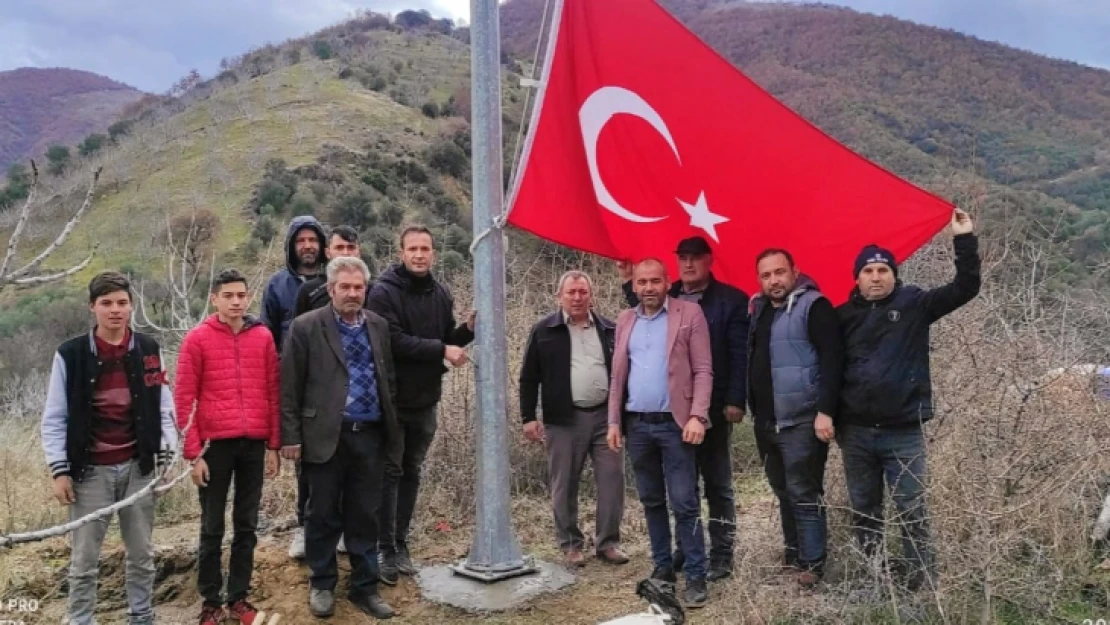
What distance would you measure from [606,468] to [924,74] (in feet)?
142

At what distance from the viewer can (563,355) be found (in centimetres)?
Result: 594

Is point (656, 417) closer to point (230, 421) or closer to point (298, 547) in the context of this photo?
point (230, 421)

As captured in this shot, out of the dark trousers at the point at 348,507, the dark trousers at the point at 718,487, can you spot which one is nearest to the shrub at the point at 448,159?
the dark trousers at the point at 718,487

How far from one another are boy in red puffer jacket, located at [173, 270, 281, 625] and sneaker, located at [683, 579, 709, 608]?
2.39 m

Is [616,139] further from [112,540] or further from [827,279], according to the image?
[112,540]

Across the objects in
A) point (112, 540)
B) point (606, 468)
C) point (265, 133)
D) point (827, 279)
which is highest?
point (265, 133)

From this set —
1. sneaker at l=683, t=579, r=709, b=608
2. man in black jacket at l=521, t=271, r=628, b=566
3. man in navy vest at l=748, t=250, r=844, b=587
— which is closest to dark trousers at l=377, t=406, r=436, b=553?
man in black jacket at l=521, t=271, r=628, b=566

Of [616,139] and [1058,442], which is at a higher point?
[616,139]

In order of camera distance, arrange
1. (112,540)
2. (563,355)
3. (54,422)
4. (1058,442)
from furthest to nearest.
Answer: (112,540), (563,355), (1058,442), (54,422)

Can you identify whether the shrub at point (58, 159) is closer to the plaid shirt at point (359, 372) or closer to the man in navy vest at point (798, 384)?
the plaid shirt at point (359, 372)

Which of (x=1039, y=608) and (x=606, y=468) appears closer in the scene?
(x=1039, y=608)

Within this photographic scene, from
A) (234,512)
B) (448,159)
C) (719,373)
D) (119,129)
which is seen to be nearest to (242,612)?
(234,512)

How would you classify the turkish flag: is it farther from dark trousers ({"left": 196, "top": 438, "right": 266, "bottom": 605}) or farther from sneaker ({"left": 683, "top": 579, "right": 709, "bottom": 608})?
dark trousers ({"left": 196, "top": 438, "right": 266, "bottom": 605})

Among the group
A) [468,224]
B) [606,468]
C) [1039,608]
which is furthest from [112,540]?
[468,224]
